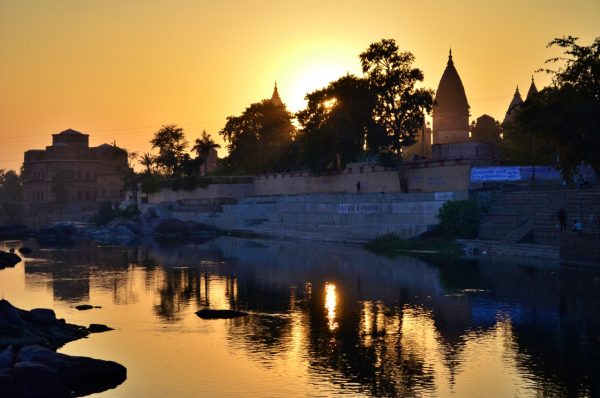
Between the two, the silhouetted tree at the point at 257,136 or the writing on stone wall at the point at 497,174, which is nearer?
the writing on stone wall at the point at 497,174

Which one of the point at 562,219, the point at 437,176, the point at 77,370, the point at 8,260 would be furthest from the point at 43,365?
the point at 437,176

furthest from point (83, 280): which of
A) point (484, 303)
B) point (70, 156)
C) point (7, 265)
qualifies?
point (70, 156)

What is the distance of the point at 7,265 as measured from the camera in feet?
178

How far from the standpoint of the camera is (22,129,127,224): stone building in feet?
492

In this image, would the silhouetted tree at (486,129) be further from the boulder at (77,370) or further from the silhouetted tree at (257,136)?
the boulder at (77,370)

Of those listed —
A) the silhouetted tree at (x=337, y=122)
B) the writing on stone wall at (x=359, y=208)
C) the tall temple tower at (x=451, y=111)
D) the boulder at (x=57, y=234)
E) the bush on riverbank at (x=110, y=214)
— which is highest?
the tall temple tower at (x=451, y=111)

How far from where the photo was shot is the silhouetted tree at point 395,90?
2712 inches

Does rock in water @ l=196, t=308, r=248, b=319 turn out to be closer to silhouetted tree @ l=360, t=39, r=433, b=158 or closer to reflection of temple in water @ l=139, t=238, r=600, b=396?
reflection of temple in water @ l=139, t=238, r=600, b=396

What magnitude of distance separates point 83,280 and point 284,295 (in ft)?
44.1

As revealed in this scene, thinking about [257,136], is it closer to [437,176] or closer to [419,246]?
[437,176]

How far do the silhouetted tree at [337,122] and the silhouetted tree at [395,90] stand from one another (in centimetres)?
150

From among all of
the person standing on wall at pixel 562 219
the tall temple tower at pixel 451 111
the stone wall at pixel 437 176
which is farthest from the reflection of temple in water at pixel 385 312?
the tall temple tower at pixel 451 111

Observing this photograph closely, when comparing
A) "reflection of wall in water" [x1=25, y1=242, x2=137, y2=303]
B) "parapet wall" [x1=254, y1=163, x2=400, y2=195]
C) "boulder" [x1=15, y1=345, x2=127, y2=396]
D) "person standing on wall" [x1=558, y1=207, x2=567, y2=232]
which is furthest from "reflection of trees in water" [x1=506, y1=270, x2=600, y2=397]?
"parapet wall" [x1=254, y1=163, x2=400, y2=195]

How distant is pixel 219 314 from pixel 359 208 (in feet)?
123
